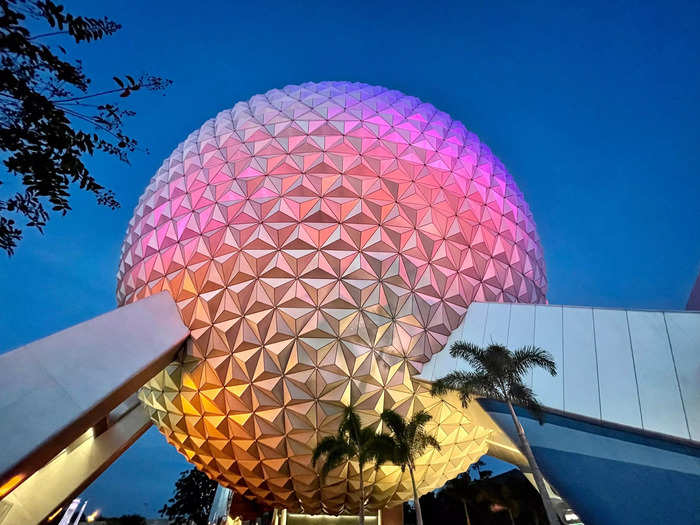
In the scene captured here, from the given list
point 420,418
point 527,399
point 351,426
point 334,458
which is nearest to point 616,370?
point 527,399

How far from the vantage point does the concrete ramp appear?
7.70 metres

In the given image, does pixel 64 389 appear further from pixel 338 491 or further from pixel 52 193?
pixel 338 491

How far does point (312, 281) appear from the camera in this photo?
13320 millimetres

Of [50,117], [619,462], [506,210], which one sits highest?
[506,210]

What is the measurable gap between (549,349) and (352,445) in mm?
7584

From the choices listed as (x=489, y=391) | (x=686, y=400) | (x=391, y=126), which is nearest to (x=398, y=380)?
(x=489, y=391)

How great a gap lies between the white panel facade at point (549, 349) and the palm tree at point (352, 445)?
5.54 meters

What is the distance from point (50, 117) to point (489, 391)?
11.9 metres

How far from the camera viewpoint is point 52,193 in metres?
3.81

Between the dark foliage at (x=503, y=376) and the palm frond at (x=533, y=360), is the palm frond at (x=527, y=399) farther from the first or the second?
the palm frond at (x=533, y=360)

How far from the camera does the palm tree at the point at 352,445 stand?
1250 cm

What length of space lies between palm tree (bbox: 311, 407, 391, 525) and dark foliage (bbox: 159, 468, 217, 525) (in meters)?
31.3

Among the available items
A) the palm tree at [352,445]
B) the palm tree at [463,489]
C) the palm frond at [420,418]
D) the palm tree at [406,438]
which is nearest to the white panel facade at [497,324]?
the palm frond at [420,418]

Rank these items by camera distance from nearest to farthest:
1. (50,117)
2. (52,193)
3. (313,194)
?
(50,117)
(52,193)
(313,194)
